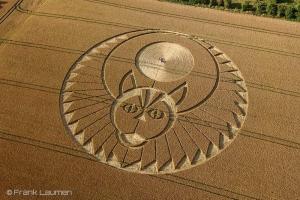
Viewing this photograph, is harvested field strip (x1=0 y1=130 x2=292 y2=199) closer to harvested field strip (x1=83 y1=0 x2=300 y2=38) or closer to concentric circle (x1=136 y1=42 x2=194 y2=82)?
concentric circle (x1=136 y1=42 x2=194 y2=82)

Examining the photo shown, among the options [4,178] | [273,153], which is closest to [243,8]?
[273,153]

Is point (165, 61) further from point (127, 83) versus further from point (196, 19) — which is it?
point (196, 19)

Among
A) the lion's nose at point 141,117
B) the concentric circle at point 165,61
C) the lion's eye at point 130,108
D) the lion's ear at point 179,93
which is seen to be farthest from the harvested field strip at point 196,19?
the lion's nose at point 141,117

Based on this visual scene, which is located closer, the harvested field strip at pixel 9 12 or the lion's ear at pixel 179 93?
the lion's ear at pixel 179 93

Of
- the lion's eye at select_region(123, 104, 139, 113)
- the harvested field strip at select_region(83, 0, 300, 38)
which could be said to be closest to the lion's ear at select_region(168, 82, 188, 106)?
the lion's eye at select_region(123, 104, 139, 113)

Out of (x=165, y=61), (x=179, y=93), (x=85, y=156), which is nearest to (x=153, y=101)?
(x=179, y=93)

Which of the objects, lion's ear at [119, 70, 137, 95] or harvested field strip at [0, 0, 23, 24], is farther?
harvested field strip at [0, 0, 23, 24]

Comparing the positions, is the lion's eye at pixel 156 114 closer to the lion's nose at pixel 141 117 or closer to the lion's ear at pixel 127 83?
the lion's nose at pixel 141 117
